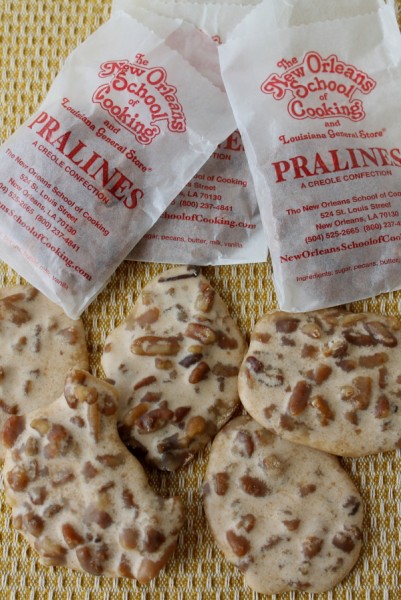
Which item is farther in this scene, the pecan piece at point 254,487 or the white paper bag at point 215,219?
the white paper bag at point 215,219

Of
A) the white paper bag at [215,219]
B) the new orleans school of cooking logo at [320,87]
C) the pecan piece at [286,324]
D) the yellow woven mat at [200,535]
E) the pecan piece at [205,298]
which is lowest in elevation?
the yellow woven mat at [200,535]

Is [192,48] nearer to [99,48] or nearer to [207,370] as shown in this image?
[99,48]

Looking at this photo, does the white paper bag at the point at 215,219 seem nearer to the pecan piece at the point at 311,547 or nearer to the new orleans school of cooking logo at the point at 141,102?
the new orleans school of cooking logo at the point at 141,102

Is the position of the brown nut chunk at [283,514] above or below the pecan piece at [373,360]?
below

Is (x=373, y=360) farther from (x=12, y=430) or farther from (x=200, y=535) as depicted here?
(x=12, y=430)

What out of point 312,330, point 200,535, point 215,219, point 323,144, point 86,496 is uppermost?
point 323,144

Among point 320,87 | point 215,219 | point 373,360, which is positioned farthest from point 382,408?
point 320,87

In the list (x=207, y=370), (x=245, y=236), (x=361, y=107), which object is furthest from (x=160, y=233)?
(x=361, y=107)

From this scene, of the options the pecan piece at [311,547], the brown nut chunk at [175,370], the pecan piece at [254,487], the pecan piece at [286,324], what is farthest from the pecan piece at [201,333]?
the pecan piece at [311,547]
